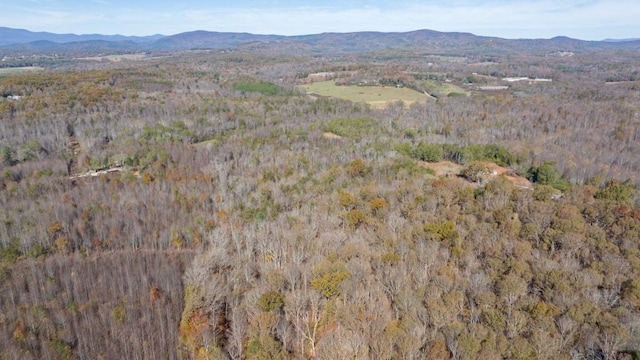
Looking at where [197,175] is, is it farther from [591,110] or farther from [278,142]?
[591,110]

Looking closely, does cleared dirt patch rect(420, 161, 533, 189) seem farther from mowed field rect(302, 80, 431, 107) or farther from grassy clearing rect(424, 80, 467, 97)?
grassy clearing rect(424, 80, 467, 97)

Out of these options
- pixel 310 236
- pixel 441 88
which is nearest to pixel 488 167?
pixel 310 236

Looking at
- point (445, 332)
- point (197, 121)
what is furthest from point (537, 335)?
point (197, 121)

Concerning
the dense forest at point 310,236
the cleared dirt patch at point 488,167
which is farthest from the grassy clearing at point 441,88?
the cleared dirt patch at point 488,167

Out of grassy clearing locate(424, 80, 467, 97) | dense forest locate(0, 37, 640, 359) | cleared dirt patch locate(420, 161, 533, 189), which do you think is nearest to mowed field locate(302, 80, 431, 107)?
grassy clearing locate(424, 80, 467, 97)

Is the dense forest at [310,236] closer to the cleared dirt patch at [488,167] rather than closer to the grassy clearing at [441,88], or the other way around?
the cleared dirt patch at [488,167]

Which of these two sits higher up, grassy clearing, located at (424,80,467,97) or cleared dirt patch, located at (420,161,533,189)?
grassy clearing, located at (424,80,467,97)
